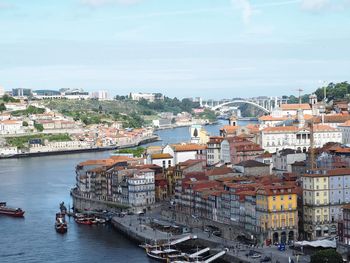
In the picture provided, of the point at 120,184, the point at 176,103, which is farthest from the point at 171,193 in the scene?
the point at 176,103

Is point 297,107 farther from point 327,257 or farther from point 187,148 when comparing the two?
point 327,257

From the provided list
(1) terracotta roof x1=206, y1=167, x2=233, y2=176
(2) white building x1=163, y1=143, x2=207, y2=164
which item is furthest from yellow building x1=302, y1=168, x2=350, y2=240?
(2) white building x1=163, y1=143, x2=207, y2=164

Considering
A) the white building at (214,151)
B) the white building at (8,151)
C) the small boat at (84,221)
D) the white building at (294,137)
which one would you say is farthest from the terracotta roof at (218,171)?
the white building at (8,151)

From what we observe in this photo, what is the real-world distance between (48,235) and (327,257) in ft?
37.6

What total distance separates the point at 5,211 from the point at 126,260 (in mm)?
10837

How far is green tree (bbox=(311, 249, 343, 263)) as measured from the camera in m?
22.0

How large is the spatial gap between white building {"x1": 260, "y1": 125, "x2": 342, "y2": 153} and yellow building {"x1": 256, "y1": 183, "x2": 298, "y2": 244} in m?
15.6

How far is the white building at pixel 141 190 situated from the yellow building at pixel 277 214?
8171 millimetres

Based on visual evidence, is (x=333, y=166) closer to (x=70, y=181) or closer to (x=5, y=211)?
(x=5, y=211)

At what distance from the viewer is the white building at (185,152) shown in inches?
1576

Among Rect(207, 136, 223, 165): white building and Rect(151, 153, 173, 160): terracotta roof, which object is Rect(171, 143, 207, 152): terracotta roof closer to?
Rect(151, 153, 173, 160): terracotta roof

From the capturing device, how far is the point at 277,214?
2630cm

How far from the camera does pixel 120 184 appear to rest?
115 ft

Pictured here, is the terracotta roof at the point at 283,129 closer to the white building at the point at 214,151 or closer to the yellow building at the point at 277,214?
the white building at the point at 214,151
